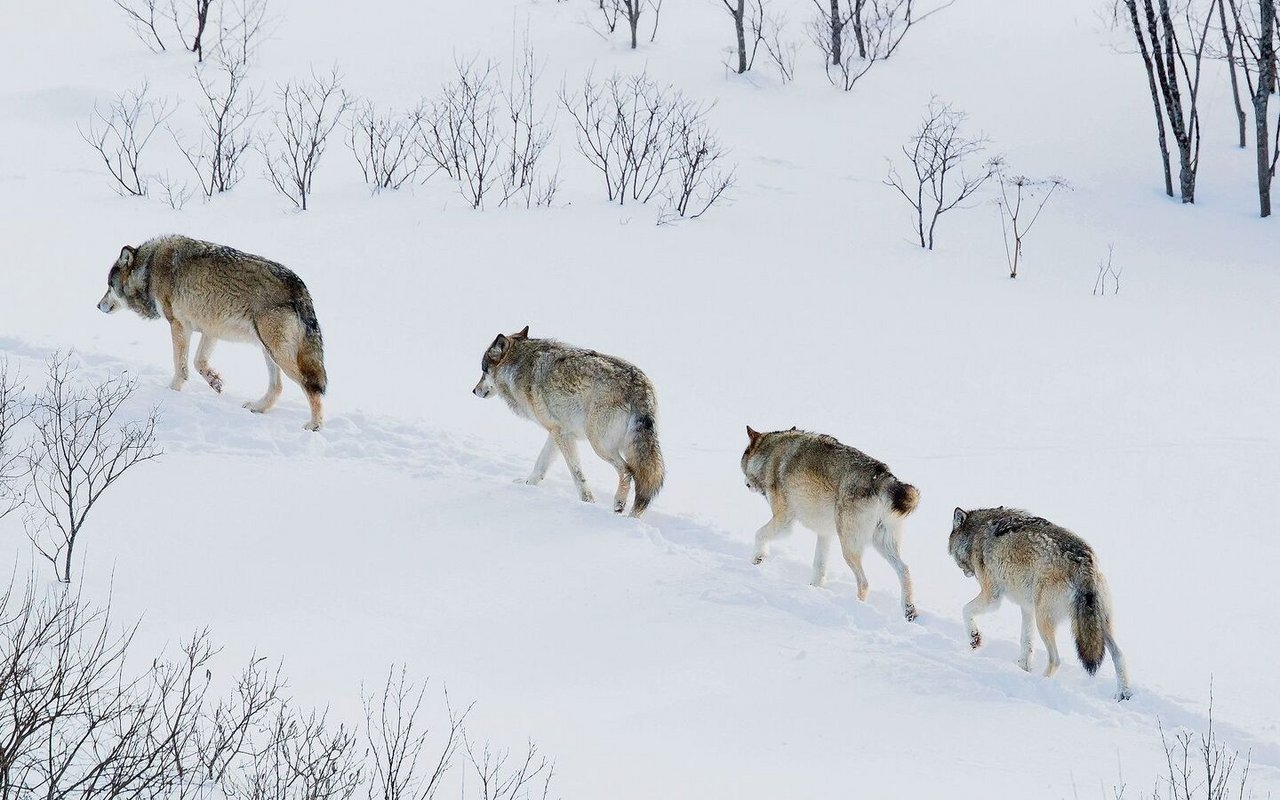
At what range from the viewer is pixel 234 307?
11.4 metres

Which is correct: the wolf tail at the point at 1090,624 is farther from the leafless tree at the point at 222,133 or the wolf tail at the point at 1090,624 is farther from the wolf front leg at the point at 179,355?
the leafless tree at the point at 222,133

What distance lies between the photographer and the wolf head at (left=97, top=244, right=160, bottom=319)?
12.1m

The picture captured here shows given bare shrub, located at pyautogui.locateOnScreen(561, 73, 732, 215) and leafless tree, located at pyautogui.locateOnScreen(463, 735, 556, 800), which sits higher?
bare shrub, located at pyautogui.locateOnScreen(561, 73, 732, 215)

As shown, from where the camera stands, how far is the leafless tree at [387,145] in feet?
78.0

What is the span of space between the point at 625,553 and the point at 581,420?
56.7 inches

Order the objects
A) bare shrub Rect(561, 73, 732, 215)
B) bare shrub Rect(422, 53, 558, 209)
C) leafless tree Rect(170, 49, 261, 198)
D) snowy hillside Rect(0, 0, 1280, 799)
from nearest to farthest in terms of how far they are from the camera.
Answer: snowy hillside Rect(0, 0, 1280, 799) < leafless tree Rect(170, 49, 261, 198) < bare shrub Rect(422, 53, 558, 209) < bare shrub Rect(561, 73, 732, 215)

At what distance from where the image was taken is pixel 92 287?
52.8ft

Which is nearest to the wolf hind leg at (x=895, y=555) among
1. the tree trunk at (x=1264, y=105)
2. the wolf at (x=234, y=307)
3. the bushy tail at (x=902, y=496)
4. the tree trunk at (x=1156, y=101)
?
the bushy tail at (x=902, y=496)

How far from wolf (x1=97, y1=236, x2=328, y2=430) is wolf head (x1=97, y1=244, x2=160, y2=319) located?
0.02 meters

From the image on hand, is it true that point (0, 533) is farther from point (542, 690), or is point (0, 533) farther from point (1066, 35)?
point (1066, 35)

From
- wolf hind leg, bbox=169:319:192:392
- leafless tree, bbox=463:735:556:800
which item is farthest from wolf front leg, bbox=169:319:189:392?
leafless tree, bbox=463:735:556:800

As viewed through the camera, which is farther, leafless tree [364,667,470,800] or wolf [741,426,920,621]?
wolf [741,426,920,621]

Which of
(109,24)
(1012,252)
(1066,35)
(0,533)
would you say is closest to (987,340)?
(1012,252)

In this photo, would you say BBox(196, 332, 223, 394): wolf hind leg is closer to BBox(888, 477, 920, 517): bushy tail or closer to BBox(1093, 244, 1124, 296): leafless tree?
BBox(888, 477, 920, 517): bushy tail
